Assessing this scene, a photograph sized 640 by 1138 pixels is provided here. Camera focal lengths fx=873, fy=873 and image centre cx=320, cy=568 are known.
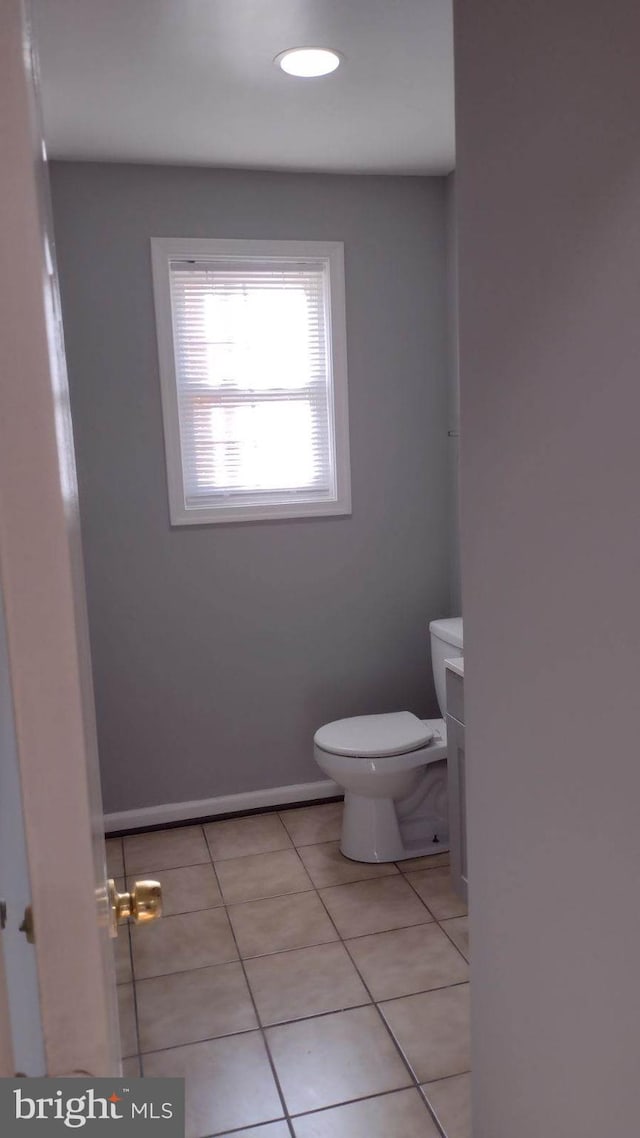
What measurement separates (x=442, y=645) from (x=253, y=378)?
4.02 feet

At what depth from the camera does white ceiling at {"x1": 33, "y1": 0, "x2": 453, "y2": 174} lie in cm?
202

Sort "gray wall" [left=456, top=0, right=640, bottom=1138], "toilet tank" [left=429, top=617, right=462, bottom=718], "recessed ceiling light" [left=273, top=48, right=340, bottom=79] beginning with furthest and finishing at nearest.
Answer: "toilet tank" [left=429, top=617, right=462, bottom=718], "recessed ceiling light" [left=273, top=48, right=340, bottom=79], "gray wall" [left=456, top=0, right=640, bottom=1138]

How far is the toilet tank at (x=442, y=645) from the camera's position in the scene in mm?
3057

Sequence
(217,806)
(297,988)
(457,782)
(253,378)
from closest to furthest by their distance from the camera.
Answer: (297,988)
(457,782)
(253,378)
(217,806)

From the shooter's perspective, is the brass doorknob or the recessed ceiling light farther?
the recessed ceiling light

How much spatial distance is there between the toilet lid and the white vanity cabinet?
0.76 feet

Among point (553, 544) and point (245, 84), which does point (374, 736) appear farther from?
point (245, 84)

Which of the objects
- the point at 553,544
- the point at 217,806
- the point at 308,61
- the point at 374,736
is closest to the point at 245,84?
the point at 308,61

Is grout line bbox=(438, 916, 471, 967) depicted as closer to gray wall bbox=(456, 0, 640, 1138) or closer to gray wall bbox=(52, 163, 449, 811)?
gray wall bbox=(456, 0, 640, 1138)

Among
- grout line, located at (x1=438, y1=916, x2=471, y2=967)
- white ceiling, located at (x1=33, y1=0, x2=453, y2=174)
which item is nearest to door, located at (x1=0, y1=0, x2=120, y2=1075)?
white ceiling, located at (x1=33, y1=0, x2=453, y2=174)

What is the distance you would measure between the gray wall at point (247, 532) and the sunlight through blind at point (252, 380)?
115 mm

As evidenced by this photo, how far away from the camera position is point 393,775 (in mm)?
2957

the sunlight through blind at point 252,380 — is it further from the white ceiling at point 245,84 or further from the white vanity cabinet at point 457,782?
the white vanity cabinet at point 457,782

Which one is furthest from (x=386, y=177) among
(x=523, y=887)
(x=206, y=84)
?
(x=523, y=887)
